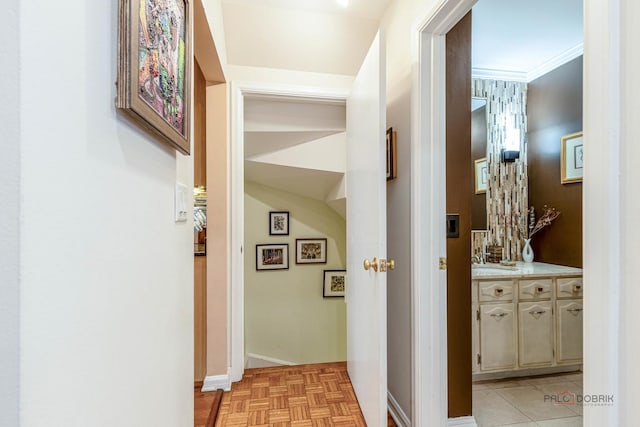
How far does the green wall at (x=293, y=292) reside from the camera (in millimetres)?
3438

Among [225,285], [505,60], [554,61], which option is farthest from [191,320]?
[554,61]

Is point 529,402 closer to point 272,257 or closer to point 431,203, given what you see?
point 431,203

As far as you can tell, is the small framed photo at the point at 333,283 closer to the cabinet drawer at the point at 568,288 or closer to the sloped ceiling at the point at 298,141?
the sloped ceiling at the point at 298,141

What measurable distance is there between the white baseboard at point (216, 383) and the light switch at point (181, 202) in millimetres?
1371

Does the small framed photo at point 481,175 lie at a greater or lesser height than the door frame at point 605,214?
greater

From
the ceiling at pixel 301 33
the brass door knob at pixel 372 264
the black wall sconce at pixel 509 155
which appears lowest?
the brass door knob at pixel 372 264

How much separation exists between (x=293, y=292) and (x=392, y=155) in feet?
7.43

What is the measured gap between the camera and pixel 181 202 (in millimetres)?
1088

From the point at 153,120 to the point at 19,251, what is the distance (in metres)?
0.45

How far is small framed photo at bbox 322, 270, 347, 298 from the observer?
3568 millimetres

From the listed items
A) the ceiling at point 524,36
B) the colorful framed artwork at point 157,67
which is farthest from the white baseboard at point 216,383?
the ceiling at point 524,36

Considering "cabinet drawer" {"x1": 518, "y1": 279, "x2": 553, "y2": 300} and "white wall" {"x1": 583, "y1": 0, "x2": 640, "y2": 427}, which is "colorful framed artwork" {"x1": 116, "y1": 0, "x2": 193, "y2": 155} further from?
"cabinet drawer" {"x1": 518, "y1": 279, "x2": 553, "y2": 300}

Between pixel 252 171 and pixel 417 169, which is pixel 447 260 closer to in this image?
pixel 417 169

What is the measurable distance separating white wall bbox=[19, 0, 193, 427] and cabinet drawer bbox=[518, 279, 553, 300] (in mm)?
2390
